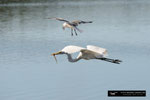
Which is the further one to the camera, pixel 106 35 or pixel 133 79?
pixel 106 35

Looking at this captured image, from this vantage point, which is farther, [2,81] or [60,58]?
[60,58]

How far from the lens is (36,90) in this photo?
2234cm

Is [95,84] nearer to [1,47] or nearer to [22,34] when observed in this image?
[1,47]

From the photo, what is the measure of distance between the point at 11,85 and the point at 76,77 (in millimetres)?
3767

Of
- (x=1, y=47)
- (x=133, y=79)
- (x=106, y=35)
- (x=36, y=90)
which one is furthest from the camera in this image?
(x=106, y=35)

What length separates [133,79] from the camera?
23.8m

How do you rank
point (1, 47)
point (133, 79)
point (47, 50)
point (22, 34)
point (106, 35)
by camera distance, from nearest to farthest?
point (133, 79), point (47, 50), point (1, 47), point (106, 35), point (22, 34)

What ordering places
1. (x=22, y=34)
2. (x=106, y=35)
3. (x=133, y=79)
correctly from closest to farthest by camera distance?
1. (x=133, y=79)
2. (x=106, y=35)
3. (x=22, y=34)

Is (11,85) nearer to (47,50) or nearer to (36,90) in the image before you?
(36,90)

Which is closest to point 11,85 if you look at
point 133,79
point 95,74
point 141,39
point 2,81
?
point 2,81

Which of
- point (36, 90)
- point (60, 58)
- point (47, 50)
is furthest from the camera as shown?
point (47, 50)

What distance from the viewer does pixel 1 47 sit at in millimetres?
34875

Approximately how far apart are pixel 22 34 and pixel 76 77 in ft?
64.3

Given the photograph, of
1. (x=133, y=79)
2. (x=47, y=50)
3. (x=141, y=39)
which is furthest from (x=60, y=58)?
(x=141, y=39)
